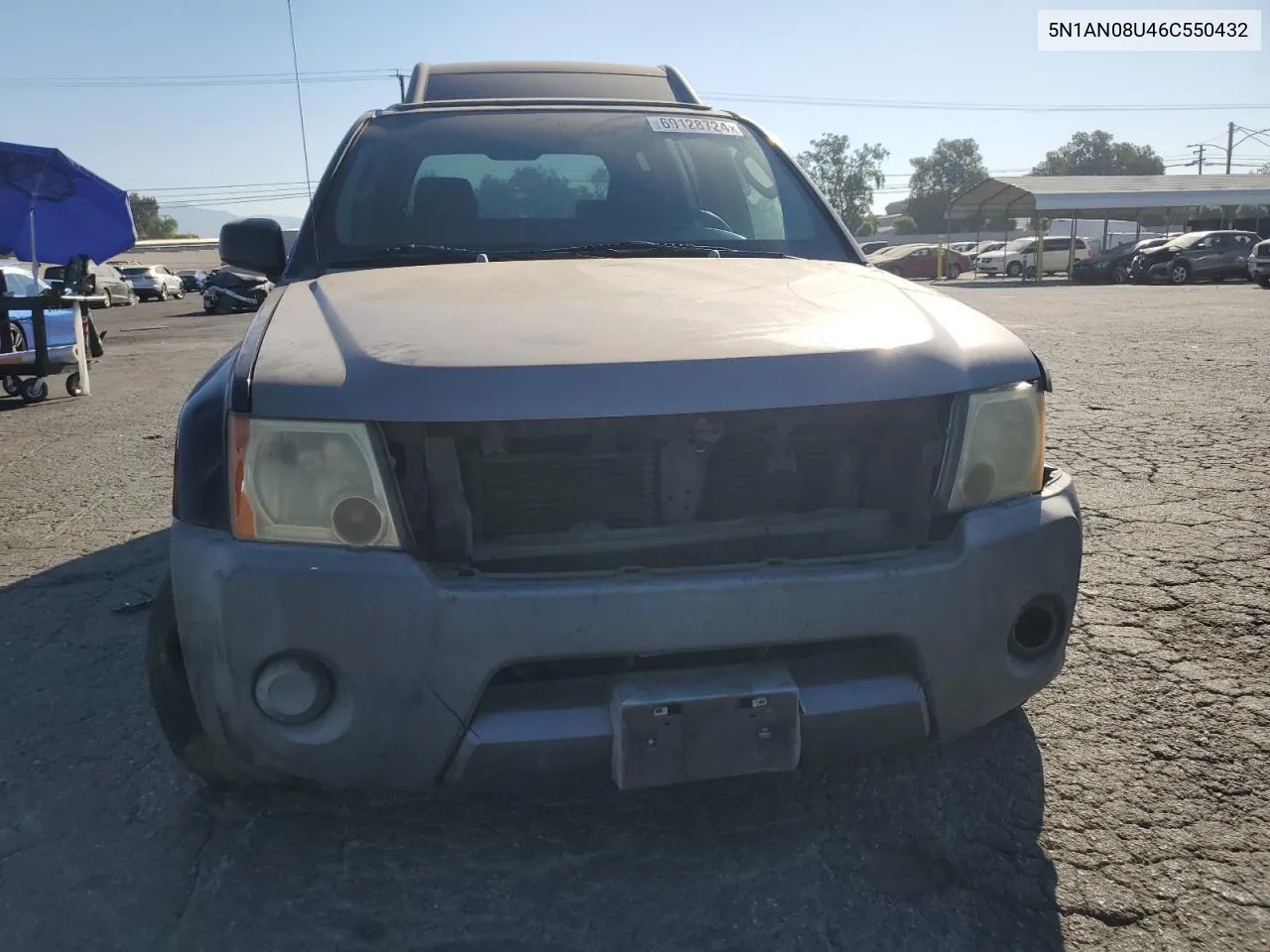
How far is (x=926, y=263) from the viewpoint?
42.1 meters

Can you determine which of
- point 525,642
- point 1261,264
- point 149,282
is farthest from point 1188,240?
point 149,282

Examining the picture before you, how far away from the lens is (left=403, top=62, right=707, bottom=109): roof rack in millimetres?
4078

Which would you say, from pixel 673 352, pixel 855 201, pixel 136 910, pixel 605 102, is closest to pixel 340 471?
pixel 673 352

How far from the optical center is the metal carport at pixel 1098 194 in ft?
109

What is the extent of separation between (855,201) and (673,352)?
8608 cm

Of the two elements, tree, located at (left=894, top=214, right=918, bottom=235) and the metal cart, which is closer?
the metal cart

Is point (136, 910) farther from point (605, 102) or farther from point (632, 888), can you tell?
point (605, 102)

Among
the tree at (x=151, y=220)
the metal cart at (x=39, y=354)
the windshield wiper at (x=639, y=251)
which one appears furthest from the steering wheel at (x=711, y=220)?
the tree at (x=151, y=220)

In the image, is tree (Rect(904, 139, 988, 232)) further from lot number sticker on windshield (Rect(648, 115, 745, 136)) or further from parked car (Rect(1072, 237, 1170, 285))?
lot number sticker on windshield (Rect(648, 115, 745, 136))

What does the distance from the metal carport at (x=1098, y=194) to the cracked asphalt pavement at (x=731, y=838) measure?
110 feet

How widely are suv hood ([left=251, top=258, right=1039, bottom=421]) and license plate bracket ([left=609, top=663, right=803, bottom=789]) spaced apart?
19.4 inches

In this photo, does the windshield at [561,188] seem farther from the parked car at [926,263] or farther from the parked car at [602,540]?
the parked car at [926,263]

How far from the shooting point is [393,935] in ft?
6.07

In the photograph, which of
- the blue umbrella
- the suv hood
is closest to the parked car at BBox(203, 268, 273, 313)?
the blue umbrella
